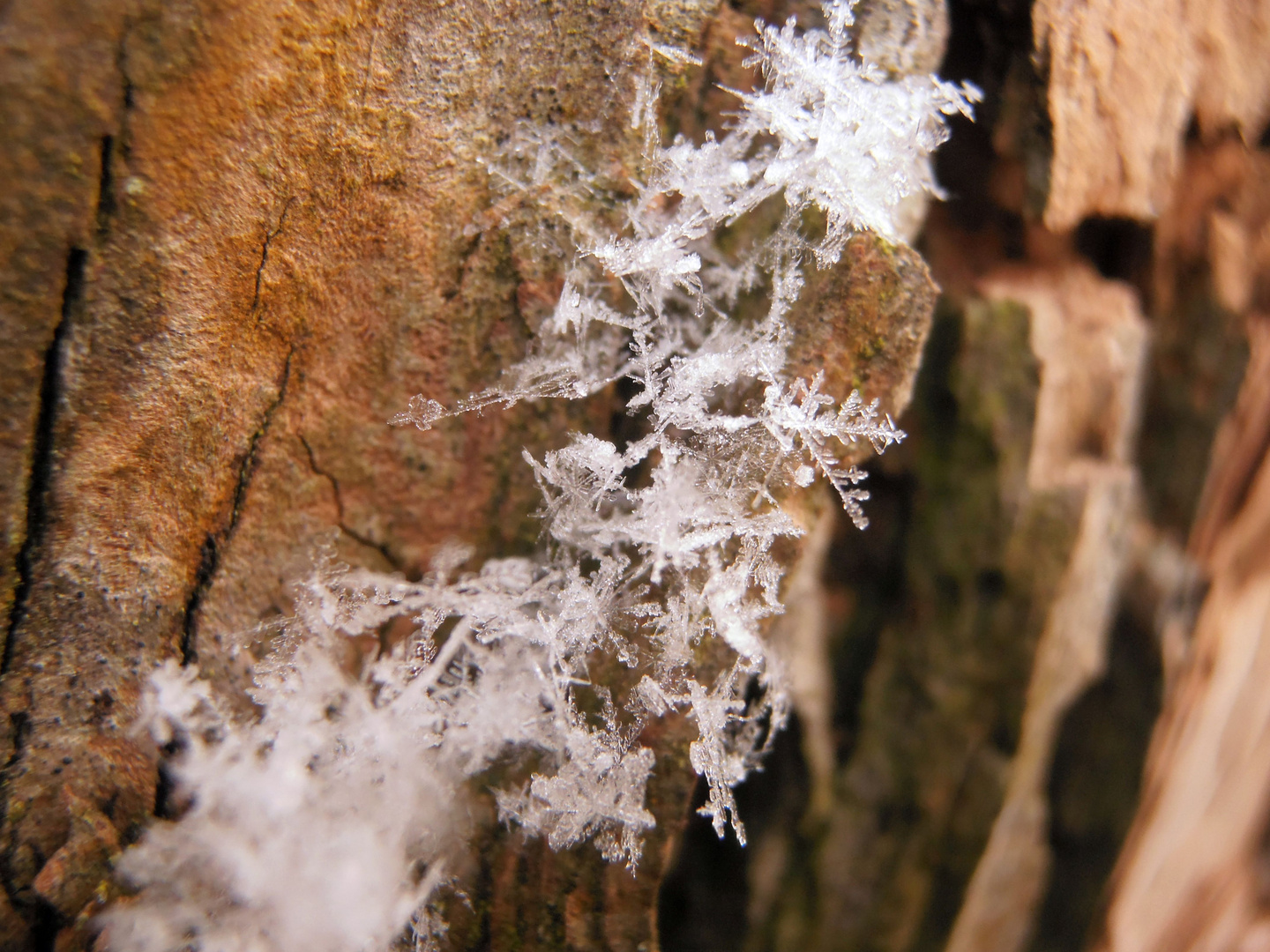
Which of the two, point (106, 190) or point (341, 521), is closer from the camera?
point (106, 190)

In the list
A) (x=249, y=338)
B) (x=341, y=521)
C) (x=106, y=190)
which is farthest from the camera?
(x=341, y=521)

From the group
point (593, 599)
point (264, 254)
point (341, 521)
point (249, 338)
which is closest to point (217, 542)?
point (341, 521)

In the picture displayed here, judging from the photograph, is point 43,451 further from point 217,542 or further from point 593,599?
point 593,599

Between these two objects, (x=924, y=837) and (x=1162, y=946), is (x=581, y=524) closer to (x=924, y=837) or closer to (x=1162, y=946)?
(x=924, y=837)

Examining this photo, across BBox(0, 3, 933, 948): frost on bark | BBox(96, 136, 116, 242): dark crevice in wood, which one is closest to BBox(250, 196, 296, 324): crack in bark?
BBox(0, 3, 933, 948): frost on bark

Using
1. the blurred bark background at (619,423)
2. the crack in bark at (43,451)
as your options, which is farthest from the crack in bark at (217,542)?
the crack in bark at (43,451)

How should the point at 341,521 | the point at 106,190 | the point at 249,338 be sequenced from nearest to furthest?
the point at 106,190 < the point at 249,338 < the point at 341,521

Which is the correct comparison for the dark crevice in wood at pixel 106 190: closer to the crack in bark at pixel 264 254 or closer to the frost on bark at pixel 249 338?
the frost on bark at pixel 249 338

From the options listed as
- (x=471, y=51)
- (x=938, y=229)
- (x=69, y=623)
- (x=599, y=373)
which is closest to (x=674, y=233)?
(x=599, y=373)
